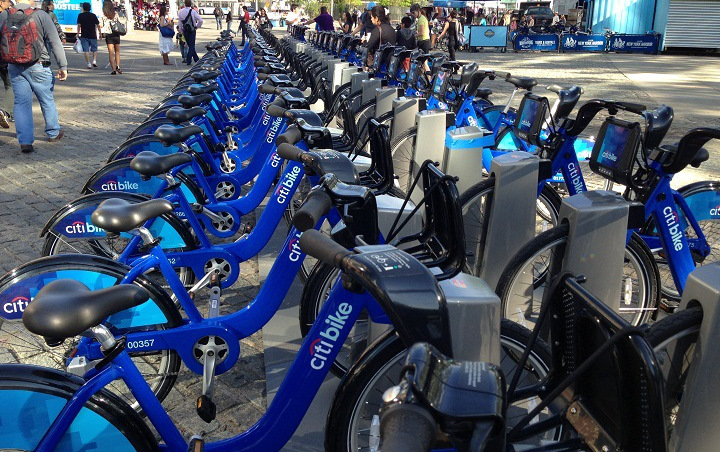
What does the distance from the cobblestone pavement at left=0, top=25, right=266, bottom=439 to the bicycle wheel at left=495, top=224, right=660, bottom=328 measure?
53.7 inches

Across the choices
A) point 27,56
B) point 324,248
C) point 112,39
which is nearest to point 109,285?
point 324,248

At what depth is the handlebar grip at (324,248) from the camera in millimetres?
1697

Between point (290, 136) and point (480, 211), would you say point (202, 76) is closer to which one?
point (290, 136)

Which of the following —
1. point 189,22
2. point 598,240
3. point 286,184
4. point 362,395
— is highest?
point 189,22

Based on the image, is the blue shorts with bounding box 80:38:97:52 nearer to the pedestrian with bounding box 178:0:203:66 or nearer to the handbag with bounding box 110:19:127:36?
the handbag with bounding box 110:19:127:36

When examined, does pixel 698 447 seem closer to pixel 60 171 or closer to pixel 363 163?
pixel 363 163

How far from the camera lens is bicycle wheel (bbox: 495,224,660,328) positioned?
3.29 metres

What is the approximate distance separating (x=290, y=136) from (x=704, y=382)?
88.7 inches

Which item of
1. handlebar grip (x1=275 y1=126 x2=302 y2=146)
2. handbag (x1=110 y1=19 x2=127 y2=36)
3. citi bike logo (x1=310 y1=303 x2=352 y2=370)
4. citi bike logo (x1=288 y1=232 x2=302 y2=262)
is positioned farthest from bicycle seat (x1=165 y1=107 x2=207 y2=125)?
handbag (x1=110 y1=19 x2=127 y2=36)

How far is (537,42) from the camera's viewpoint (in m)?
27.7

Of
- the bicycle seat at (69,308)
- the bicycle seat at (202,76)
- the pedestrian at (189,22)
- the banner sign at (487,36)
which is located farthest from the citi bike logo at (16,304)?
the banner sign at (487,36)

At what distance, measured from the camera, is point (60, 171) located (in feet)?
24.1

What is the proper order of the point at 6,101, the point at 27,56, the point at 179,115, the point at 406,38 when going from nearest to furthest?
the point at 179,115 → the point at 27,56 → the point at 6,101 → the point at 406,38

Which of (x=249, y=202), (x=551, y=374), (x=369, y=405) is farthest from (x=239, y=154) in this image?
(x=551, y=374)
